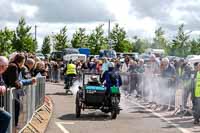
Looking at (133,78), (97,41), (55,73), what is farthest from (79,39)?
(133,78)

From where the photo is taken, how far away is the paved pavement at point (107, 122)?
13.5 meters

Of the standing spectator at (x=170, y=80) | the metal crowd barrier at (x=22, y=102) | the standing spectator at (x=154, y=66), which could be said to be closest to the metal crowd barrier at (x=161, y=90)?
the standing spectator at (x=170, y=80)

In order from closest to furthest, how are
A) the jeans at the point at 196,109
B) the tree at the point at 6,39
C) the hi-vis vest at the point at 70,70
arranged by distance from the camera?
1. the jeans at the point at 196,109
2. the hi-vis vest at the point at 70,70
3. the tree at the point at 6,39

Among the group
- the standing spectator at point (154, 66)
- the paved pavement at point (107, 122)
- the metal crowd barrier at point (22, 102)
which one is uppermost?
the standing spectator at point (154, 66)

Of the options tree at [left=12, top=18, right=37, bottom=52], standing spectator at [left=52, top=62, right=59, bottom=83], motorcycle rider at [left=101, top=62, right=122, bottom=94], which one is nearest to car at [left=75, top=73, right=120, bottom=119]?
motorcycle rider at [left=101, top=62, right=122, bottom=94]

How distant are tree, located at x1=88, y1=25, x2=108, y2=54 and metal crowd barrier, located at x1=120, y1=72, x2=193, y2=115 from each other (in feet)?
171

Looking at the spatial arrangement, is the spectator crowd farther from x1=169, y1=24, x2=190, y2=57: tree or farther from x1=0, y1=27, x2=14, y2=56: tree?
x1=169, y1=24, x2=190, y2=57: tree

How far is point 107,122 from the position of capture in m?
15.2

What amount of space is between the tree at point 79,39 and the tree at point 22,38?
8.96 meters

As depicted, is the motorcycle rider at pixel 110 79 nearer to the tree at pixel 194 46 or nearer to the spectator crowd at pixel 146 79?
the spectator crowd at pixel 146 79

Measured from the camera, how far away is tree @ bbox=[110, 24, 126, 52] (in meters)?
76.1

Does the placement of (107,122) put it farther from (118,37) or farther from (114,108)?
(118,37)

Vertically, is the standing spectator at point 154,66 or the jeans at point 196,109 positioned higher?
the standing spectator at point 154,66

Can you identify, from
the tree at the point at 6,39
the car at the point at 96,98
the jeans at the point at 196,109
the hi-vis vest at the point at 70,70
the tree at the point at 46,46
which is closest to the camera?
the jeans at the point at 196,109
